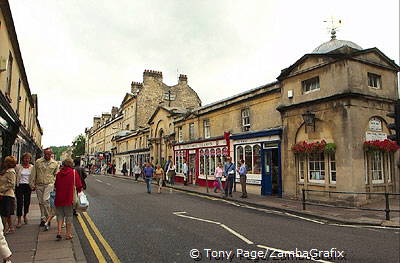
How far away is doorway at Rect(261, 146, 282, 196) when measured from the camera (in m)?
15.6

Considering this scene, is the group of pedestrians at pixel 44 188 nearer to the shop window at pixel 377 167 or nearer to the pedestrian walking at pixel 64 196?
the pedestrian walking at pixel 64 196

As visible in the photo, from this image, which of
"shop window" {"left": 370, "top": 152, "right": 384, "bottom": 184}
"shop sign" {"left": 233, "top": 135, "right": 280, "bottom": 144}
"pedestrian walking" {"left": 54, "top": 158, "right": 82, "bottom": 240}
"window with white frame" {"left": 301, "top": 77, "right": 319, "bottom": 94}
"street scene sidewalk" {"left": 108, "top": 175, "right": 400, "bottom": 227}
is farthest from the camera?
"shop sign" {"left": 233, "top": 135, "right": 280, "bottom": 144}

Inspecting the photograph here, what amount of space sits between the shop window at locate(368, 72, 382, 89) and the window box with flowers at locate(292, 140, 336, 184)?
3.69 meters

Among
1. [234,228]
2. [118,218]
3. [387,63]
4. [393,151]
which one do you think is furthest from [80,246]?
[387,63]

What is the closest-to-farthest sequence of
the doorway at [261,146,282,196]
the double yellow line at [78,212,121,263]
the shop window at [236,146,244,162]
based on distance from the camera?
the double yellow line at [78,212,121,263]
the doorway at [261,146,282,196]
the shop window at [236,146,244,162]

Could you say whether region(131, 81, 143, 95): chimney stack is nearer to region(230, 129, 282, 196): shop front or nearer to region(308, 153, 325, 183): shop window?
region(230, 129, 282, 196): shop front

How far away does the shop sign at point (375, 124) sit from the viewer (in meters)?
12.7

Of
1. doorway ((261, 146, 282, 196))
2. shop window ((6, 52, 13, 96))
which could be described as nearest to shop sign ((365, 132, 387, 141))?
doorway ((261, 146, 282, 196))

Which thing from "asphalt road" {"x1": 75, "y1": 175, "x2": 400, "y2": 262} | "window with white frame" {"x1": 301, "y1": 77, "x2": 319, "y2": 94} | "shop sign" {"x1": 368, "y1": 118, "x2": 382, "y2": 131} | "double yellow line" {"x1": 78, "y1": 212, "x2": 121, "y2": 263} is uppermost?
"window with white frame" {"x1": 301, "y1": 77, "x2": 319, "y2": 94}

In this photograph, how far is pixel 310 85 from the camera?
1391cm

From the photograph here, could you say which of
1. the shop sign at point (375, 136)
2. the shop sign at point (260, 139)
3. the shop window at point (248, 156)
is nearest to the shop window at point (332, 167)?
the shop sign at point (375, 136)

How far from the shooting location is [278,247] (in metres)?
6.13

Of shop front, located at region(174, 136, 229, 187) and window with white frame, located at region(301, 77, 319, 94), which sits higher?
window with white frame, located at region(301, 77, 319, 94)

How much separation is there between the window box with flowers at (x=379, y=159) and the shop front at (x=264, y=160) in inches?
162
